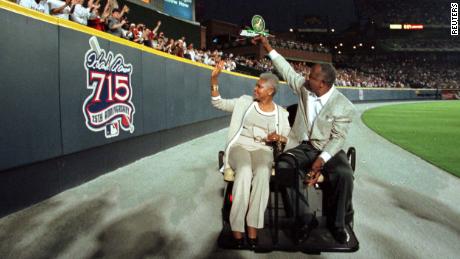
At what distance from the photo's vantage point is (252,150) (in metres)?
3.75

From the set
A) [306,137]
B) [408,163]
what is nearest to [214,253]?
[306,137]

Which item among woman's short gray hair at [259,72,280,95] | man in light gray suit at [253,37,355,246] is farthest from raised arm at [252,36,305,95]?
woman's short gray hair at [259,72,280,95]

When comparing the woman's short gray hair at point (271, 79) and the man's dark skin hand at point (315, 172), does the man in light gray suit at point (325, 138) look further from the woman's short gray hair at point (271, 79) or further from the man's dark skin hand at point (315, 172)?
the woman's short gray hair at point (271, 79)

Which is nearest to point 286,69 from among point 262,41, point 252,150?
point 262,41

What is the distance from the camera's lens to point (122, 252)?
10.7ft

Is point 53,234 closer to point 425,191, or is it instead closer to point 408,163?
point 425,191

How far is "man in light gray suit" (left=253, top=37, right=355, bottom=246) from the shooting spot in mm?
3359

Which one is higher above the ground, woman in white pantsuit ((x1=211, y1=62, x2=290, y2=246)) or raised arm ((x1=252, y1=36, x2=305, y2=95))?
raised arm ((x1=252, y1=36, x2=305, y2=95))

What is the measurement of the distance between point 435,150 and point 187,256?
26.5 ft

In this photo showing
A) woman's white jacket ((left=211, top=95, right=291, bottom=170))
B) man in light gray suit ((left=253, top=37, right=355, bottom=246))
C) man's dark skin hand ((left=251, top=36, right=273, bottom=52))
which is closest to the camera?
man in light gray suit ((left=253, top=37, right=355, bottom=246))
